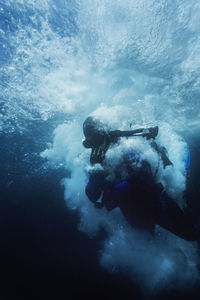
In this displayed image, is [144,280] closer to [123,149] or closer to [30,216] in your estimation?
[123,149]

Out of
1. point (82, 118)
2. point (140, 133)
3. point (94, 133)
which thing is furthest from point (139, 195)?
point (82, 118)

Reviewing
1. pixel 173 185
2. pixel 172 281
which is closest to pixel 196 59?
pixel 173 185

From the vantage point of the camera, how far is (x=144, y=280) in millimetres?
5855

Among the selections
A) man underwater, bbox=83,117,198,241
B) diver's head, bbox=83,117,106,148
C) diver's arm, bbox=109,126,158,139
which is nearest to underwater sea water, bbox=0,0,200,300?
diver's head, bbox=83,117,106,148

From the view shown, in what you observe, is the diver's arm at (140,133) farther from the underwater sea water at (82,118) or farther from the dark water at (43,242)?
the dark water at (43,242)

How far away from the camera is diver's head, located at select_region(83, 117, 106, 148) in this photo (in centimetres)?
407

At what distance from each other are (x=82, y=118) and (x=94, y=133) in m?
6.66

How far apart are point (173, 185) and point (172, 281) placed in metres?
3.20

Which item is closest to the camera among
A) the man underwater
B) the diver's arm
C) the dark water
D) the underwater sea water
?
the man underwater

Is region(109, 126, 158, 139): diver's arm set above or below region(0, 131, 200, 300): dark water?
above

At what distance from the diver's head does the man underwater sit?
3 centimetres

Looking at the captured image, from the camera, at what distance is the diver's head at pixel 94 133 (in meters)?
4.07

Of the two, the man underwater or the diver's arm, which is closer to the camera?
the man underwater

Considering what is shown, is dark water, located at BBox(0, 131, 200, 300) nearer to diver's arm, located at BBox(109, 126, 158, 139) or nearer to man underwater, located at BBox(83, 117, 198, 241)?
man underwater, located at BBox(83, 117, 198, 241)
